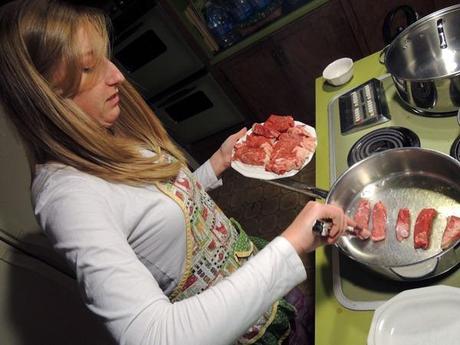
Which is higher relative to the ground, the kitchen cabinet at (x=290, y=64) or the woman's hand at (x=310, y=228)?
the woman's hand at (x=310, y=228)

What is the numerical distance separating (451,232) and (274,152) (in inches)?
27.7

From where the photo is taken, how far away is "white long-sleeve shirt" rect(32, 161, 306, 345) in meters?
0.62

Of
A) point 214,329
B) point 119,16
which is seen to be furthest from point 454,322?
point 119,16

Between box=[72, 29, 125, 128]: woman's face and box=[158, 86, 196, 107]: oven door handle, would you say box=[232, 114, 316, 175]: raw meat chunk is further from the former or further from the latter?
box=[158, 86, 196, 107]: oven door handle

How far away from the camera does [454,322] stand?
0.68m

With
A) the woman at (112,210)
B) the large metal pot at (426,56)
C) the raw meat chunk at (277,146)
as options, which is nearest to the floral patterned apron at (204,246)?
the woman at (112,210)

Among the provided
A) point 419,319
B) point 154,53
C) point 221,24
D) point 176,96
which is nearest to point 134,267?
point 419,319

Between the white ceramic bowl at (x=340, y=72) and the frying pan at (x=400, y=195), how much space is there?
615 millimetres

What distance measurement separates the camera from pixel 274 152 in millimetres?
1406

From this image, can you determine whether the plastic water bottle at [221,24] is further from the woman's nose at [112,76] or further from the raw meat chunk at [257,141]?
the woman's nose at [112,76]

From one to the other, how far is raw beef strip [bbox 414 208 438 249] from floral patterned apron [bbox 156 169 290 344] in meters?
0.45

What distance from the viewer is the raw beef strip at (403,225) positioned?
903 millimetres

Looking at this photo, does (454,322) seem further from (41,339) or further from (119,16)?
(119,16)

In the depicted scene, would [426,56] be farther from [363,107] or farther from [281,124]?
[281,124]
